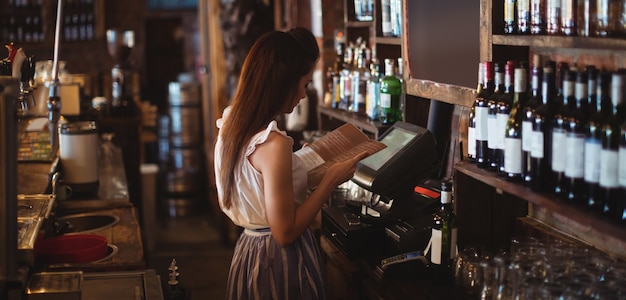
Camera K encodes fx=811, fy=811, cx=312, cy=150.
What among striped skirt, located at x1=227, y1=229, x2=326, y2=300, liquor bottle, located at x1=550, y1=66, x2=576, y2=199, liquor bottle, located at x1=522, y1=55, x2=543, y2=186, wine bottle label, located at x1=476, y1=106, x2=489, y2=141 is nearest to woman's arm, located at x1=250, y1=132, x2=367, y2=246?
striped skirt, located at x1=227, y1=229, x2=326, y2=300

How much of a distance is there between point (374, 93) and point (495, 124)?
5.34 feet

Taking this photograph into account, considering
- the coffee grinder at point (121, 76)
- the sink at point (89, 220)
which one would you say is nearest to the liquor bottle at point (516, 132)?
the sink at point (89, 220)

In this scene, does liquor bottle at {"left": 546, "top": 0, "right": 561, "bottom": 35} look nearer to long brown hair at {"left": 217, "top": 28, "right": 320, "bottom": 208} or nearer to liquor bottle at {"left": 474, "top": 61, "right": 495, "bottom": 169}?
liquor bottle at {"left": 474, "top": 61, "right": 495, "bottom": 169}

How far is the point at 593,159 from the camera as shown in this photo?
6.69 feet

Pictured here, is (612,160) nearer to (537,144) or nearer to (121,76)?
(537,144)

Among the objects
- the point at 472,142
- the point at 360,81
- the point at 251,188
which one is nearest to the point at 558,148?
the point at 472,142

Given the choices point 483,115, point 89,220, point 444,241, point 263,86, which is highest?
point 263,86

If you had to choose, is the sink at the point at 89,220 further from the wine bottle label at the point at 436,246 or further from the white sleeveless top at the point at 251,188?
the wine bottle label at the point at 436,246

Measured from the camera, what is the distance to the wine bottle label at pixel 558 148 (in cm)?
214

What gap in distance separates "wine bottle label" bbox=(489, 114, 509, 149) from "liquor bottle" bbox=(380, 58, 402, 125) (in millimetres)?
1366

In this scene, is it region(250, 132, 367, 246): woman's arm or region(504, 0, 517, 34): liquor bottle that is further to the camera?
region(504, 0, 517, 34): liquor bottle

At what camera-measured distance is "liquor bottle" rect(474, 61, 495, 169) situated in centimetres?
258

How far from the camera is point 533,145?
2.27 m

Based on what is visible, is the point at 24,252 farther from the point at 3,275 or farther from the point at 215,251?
the point at 215,251
